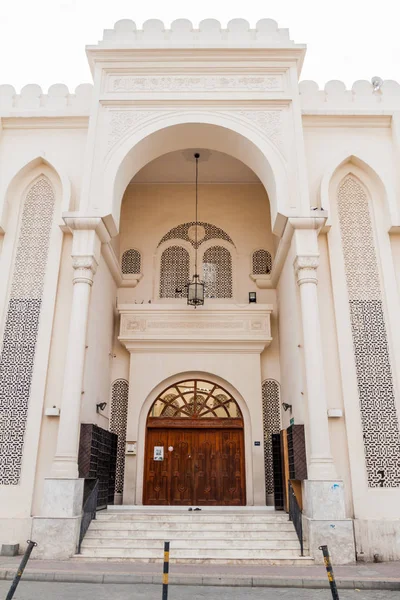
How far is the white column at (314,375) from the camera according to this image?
6574 millimetres

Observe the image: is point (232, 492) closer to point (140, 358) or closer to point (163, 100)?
point (140, 358)

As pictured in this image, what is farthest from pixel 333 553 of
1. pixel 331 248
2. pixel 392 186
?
pixel 392 186

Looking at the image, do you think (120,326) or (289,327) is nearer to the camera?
(289,327)

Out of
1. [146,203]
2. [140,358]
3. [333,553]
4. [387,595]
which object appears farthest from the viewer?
[146,203]

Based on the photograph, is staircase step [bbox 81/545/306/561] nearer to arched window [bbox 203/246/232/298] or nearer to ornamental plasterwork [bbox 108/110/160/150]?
arched window [bbox 203/246/232/298]

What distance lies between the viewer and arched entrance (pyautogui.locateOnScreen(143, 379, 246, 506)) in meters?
9.12

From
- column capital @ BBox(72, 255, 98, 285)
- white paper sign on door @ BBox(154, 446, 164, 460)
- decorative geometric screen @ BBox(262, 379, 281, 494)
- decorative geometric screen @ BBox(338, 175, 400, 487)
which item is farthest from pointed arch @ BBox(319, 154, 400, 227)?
white paper sign on door @ BBox(154, 446, 164, 460)

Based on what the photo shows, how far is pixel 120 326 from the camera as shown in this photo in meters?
9.84

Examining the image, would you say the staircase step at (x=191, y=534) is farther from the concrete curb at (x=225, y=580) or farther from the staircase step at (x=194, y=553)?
the concrete curb at (x=225, y=580)

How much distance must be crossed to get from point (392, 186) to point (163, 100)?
171 inches

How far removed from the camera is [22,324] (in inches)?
304

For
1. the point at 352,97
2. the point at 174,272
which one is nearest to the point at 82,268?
Answer: the point at 174,272

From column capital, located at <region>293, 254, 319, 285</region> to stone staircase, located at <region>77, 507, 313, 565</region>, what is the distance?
358cm

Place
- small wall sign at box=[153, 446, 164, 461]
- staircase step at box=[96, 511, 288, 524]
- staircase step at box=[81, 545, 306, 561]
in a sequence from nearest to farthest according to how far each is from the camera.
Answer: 1. staircase step at box=[81, 545, 306, 561]
2. staircase step at box=[96, 511, 288, 524]
3. small wall sign at box=[153, 446, 164, 461]
